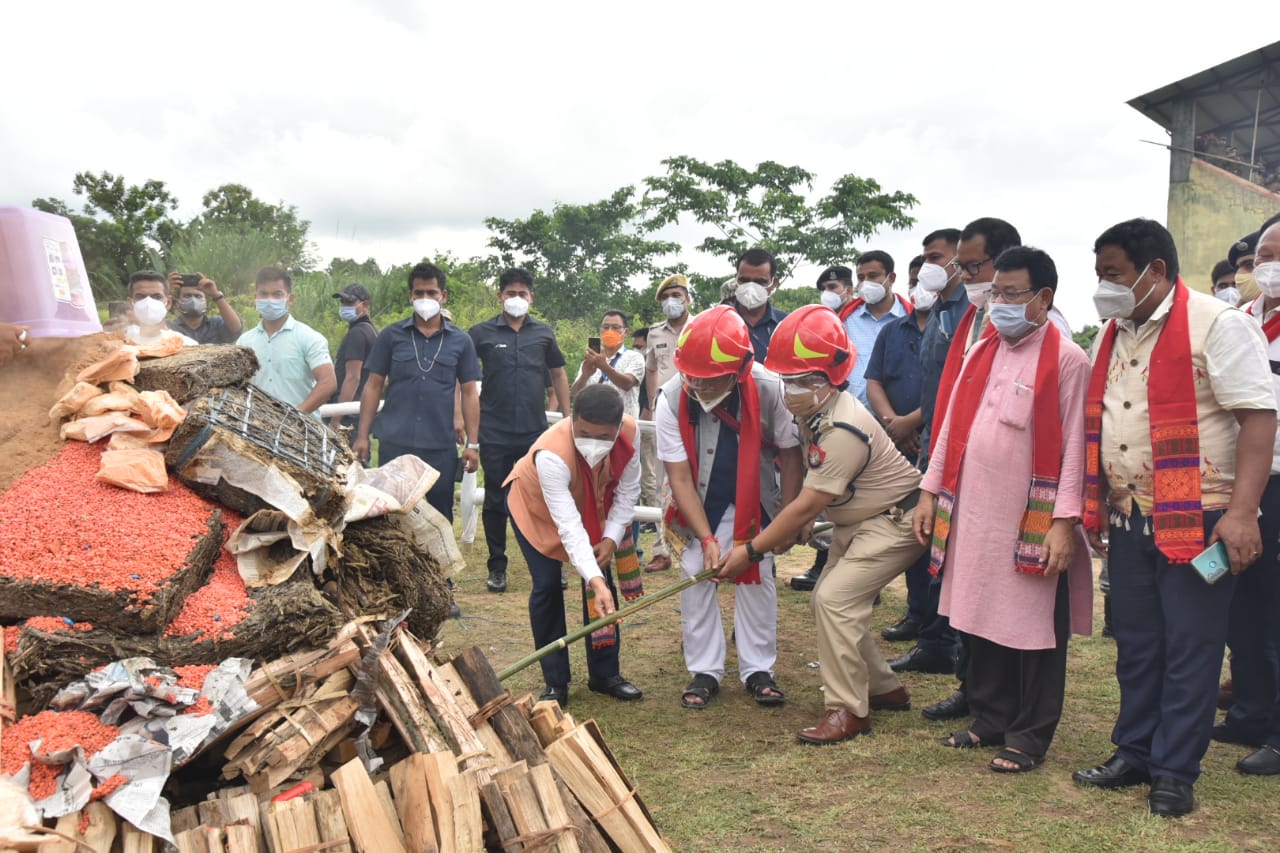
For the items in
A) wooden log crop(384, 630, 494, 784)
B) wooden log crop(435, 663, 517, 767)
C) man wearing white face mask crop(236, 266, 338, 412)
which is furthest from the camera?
man wearing white face mask crop(236, 266, 338, 412)

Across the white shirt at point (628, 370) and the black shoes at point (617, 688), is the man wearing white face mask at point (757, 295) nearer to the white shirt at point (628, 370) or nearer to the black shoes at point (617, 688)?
the white shirt at point (628, 370)

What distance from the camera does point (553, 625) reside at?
16.0ft

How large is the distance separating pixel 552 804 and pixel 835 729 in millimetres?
1765

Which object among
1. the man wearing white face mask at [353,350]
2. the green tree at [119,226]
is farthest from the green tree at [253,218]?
the man wearing white face mask at [353,350]

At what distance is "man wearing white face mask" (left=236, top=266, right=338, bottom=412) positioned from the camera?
6277 millimetres

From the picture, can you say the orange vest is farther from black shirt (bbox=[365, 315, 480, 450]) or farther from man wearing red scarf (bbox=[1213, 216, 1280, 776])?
man wearing red scarf (bbox=[1213, 216, 1280, 776])

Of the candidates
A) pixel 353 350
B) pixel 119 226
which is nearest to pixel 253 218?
pixel 119 226

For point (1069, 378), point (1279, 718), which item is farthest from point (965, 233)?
point (1279, 718)

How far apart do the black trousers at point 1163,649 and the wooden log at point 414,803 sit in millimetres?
2482

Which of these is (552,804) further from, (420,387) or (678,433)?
(420,387)

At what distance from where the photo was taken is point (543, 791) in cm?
279

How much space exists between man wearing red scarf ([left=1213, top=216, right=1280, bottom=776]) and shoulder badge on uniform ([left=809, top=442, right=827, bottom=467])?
65.3 inches

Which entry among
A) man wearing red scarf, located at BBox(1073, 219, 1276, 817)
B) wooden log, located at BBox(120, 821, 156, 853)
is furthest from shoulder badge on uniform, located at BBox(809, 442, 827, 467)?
wooden log, located at BBox(120, 821, 156, 853)

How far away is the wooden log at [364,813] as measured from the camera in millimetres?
2621
